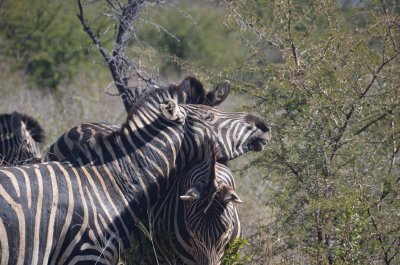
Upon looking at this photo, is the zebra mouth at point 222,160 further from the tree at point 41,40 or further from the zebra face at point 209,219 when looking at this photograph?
the tree at point 41,40

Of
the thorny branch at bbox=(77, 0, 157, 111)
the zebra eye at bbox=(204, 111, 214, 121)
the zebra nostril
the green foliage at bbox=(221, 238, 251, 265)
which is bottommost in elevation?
the green foliage at bbox=(221, 238, 251, 265)

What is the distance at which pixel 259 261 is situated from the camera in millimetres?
6605

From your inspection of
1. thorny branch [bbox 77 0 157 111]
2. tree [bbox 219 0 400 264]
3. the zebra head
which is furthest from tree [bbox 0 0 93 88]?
the zebra head

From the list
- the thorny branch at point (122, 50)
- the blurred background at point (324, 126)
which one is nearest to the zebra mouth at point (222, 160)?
the blurred background at point (324, 126)

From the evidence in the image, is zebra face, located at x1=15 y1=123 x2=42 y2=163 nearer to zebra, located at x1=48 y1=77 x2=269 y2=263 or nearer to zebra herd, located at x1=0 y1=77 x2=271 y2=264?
zebra, located at x1=48 y1=77 x2=269 y2=263

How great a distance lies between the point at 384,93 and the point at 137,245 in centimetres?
243

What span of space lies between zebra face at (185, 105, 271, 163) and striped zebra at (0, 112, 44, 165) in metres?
3.19

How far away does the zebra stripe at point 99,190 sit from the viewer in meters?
5.02

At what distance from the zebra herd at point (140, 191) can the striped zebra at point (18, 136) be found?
10.0ft

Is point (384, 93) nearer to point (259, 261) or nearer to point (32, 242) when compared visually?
point (259, 261)

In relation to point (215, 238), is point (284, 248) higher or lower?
lower

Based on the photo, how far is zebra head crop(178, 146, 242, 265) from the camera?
530 cm

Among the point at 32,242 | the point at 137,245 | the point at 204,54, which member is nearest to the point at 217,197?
the point at 137,245

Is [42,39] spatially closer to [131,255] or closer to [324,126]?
[324,126]
